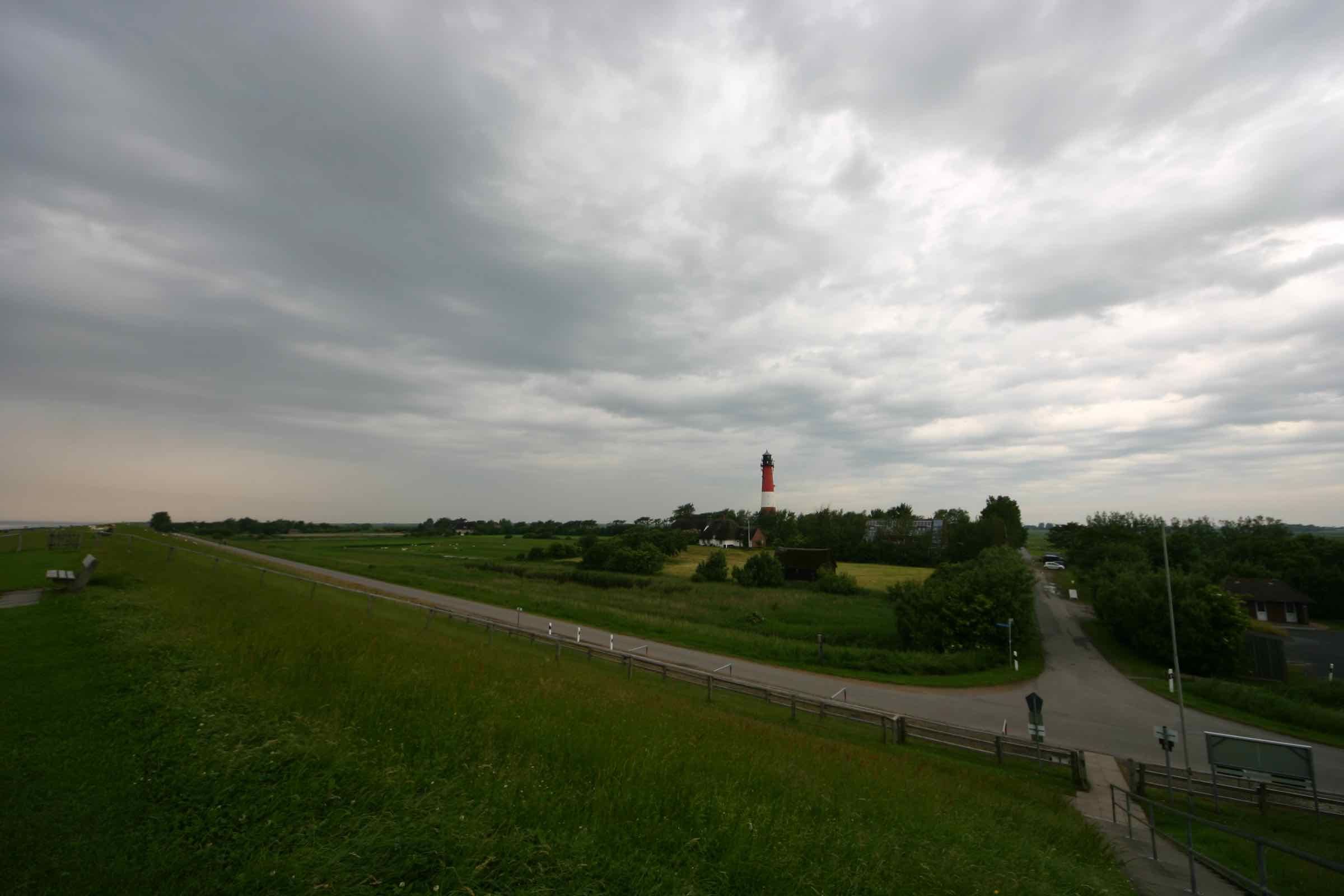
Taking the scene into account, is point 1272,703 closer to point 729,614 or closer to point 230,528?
point 729,614

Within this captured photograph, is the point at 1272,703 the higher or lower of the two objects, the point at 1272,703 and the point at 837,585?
the lower

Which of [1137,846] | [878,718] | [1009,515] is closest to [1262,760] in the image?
[1137,846]

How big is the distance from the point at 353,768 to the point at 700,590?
51700 mm

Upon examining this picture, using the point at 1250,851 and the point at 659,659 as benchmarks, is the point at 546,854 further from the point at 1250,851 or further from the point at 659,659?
the point at 659,659

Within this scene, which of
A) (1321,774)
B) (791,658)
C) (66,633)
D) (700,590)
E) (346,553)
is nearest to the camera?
(66,633)

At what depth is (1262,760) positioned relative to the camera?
44.2ft

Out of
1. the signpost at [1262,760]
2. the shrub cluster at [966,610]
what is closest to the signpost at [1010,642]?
the shrub cluster at [966,610]

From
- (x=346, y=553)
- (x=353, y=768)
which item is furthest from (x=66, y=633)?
(x=346, y=553)

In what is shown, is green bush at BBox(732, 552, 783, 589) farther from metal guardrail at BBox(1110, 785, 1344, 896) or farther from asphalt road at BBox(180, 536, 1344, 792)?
metal guardrail at BBox(1110, 785, 1344, 896)

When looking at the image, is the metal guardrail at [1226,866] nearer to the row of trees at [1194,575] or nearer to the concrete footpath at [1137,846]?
the concrete footpath at [1137,846]

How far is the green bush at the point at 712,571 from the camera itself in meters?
64.2

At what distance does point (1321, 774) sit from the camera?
56.6ft

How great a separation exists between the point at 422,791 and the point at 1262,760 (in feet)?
60.8

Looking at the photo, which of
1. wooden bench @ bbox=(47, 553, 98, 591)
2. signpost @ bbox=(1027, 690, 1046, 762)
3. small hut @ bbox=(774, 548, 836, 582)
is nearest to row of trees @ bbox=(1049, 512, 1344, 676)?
signpost @ bbox=(1027, 690, 1046, 762)
